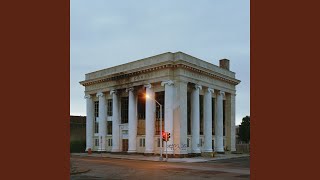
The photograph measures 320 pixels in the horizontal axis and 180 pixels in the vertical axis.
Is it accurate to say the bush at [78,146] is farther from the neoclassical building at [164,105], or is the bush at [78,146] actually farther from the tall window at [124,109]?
the tall window at [124,109]

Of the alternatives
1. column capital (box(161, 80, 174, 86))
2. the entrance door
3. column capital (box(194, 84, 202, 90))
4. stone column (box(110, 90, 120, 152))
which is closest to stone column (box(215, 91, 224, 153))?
column capital (box(194, 84, 202, 90))

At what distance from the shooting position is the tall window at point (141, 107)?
5234 centimetres

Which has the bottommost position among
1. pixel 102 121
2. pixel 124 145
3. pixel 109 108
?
pixel 124 145

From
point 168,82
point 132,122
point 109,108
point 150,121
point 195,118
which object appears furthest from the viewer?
point 109,108

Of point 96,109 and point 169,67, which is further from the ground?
point 169,67

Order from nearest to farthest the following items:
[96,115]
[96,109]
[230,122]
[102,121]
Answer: [102,121]
[230,122]
[96,115]
[96,109]

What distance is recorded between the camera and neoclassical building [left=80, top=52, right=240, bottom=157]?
47.0m

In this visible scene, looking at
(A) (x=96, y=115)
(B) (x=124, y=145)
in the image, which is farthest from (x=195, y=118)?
(A) (x=96, y=115)

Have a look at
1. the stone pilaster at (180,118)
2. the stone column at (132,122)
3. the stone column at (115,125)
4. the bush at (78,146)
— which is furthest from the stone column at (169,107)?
the bush at (78,146)

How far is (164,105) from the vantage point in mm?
48531

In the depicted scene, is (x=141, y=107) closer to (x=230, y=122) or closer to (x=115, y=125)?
(x=115, y=125)

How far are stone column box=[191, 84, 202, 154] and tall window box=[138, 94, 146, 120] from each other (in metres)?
7.56

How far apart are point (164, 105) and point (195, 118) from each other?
4848 mm

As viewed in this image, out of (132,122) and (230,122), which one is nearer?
(132,122)
